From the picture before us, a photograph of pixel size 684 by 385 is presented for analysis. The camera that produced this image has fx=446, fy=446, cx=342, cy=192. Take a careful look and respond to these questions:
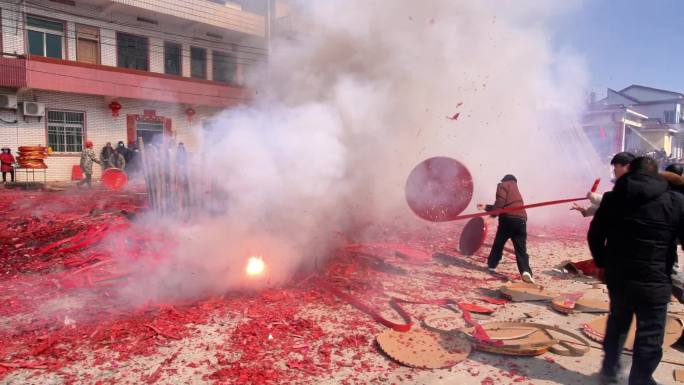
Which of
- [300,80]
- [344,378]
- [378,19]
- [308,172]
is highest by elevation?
[378,19]

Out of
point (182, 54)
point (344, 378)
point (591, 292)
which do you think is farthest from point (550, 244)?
point (182, 54)

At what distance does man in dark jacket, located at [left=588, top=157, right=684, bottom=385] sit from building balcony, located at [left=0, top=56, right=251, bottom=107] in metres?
10.1

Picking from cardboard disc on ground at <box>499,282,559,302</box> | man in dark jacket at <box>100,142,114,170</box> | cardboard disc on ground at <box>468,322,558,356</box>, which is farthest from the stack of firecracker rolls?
cardboard disc on ground at <box>468,322,558,356</box>

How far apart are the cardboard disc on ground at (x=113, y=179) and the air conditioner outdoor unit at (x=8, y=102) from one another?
454 centimetres

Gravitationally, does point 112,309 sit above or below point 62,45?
below

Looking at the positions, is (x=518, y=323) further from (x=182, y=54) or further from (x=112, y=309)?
(x=182, y=54)

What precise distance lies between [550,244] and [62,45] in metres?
16.1

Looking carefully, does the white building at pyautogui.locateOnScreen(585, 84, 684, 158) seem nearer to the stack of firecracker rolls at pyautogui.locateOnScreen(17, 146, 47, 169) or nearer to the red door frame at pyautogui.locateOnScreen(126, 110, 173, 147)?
the red door frame at pyautogui.locateOnScreen(126, 110, 173, 147)

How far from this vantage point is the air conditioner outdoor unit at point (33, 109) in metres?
14.1

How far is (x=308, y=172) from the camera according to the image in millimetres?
5527

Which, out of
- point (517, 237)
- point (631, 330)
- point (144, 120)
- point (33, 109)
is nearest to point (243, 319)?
→ point (631, 330)

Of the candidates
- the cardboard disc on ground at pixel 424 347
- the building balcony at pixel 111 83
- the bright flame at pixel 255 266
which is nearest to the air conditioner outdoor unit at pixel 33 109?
the building balcony at pixel 111 83

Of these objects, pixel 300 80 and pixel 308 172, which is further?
pixel 300 80

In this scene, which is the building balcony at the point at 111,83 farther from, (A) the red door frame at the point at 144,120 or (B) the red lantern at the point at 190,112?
(A) the red door frame at the point at 144,120
